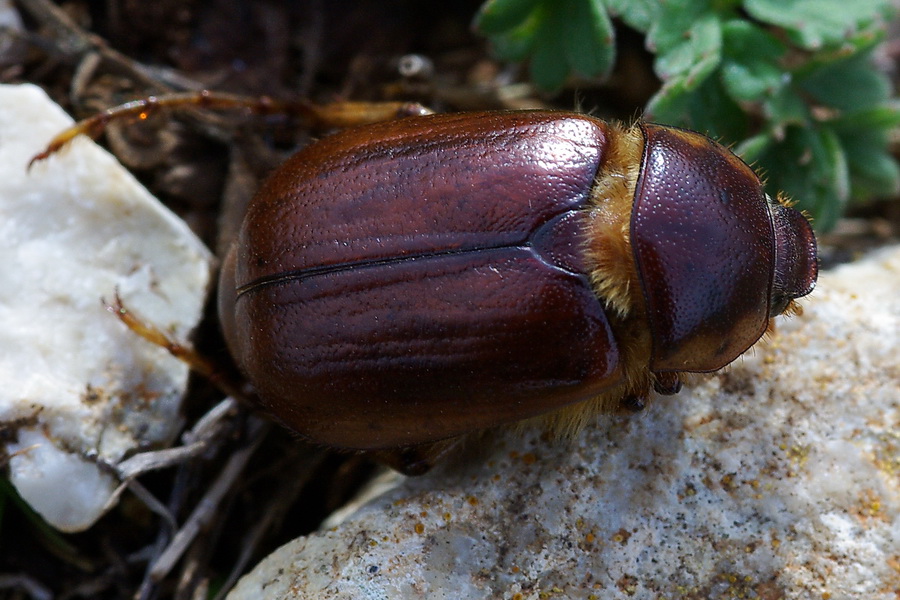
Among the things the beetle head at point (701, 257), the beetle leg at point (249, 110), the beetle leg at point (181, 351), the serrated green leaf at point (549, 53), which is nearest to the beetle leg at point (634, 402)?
the beetle head at point (701, 257)

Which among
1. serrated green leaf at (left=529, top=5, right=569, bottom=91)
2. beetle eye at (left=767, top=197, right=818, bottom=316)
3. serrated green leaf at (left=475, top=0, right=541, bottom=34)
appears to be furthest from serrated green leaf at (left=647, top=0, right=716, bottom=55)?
beetle eye at (left=767, top=197, right=818, bottom=316)

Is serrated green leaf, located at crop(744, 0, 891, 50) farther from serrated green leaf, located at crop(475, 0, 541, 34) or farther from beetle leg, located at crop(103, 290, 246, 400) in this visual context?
beetle leg, located at crop(103, 290, 246, 400)

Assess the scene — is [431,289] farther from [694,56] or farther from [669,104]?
[694,56]

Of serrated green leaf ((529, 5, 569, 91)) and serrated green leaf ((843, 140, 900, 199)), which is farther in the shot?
serrated green leaf ((843, 140, 900, 199))

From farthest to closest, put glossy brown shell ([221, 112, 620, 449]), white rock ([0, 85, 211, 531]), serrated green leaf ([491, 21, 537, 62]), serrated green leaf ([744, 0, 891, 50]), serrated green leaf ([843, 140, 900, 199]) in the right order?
serrated green leaf ([843, 140, 900, 199]) < serrated green leaf ([491, 21, 537, 62]) < serrated green leaf ([744, 0, 891, 50]) < white rock ([0, 85, 211, 531]) < glossy brown shell ([221, 112, 620, 449])

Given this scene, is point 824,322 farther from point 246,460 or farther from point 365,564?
point 246,460

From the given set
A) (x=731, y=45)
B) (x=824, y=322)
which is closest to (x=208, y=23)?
(x=731, y=45)

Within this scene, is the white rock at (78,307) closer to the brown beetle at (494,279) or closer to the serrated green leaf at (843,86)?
the brown beetle at (494,279)

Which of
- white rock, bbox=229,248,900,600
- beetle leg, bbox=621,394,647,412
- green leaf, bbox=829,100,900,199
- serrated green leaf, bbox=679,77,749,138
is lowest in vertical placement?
white rock, bbox=229,248,900,600
